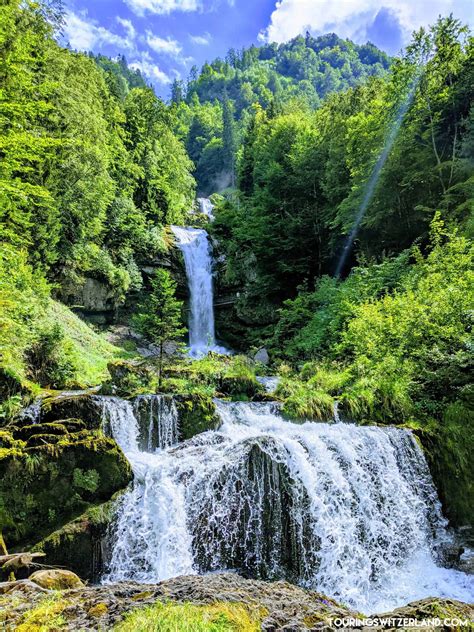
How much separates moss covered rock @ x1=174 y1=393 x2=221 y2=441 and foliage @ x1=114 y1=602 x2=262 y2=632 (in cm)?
640

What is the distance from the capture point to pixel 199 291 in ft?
81.9

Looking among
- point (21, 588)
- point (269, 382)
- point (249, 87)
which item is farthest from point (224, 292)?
point (249, 87)

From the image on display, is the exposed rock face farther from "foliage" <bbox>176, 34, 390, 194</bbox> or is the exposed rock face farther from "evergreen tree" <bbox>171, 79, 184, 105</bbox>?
"evergreen tree" <bbox>171, 79, 184, 105</bbox>

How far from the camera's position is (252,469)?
6230mm

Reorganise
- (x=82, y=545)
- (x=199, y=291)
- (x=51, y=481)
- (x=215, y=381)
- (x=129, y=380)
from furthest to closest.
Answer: (x=199, y=291) < (x=215, y=381) < (x=129, y=380) < (x=51, y=481) < (x=82, y=545)

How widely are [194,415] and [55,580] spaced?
5.44 metres

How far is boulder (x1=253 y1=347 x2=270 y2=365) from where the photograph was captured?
17.3m

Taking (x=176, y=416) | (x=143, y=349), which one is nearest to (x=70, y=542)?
(x=176, y=416)

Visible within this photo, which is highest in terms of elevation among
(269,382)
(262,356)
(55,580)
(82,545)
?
(262,356)

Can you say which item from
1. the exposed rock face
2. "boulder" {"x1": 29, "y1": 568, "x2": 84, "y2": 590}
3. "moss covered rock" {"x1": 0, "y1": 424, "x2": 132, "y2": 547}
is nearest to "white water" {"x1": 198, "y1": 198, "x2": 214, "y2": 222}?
the exposed rock face

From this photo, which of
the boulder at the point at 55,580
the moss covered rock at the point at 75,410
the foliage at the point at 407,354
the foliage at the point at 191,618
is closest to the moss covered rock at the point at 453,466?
the foliage at the point at 407,354

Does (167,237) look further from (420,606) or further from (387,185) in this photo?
(420,606)

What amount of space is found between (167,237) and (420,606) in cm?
2601

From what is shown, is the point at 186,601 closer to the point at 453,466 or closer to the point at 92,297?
the point at 453,466
